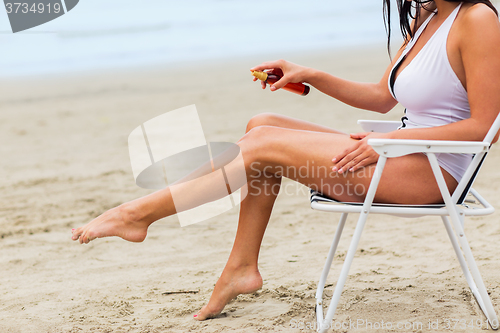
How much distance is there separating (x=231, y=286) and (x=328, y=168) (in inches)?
30.5

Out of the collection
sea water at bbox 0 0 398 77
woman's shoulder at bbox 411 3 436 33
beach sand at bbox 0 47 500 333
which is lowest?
sea water at bbox 0 0 398 77

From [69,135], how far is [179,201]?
211 inches

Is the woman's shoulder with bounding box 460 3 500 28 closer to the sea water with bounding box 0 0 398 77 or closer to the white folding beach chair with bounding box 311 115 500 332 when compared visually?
the white folding beach chair with bounding box 311 115 500 332

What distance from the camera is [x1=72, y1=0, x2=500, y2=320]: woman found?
6.50 ft

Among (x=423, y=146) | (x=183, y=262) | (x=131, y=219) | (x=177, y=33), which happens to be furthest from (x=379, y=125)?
(x=177, y=33)

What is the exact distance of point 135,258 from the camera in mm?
3363

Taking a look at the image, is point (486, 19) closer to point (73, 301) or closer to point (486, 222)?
point (486, 222)

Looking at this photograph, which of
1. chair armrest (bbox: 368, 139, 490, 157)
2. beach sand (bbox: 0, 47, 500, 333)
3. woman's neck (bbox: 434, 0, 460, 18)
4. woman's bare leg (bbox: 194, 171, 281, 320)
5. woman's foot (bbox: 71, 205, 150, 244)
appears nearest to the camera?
chair armrest (bbox: 368, 139, 490, 157)

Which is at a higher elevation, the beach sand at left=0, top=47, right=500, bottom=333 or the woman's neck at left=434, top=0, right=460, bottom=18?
the woman's neck at left=434, top=0, right=460, bottom=18

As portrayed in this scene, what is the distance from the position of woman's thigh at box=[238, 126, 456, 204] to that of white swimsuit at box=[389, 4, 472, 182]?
11 centimetres

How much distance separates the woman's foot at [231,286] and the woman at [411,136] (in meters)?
0.12

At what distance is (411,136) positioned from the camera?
209 centimetres

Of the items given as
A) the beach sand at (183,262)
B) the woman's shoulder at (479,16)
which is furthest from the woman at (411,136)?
the beach sand at (183,262)

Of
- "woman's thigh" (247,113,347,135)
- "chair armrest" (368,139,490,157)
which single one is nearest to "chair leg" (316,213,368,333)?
"chair armrest" (368,139,490,157)
